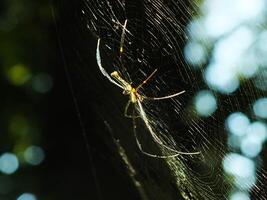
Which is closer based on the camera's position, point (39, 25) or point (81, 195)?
point (81, 195)

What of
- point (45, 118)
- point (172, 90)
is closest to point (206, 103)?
point (172, 90)

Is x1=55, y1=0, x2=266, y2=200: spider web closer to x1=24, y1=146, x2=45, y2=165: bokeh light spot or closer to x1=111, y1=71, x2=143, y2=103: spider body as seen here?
x1=111, y1=71, x2=143, y2=103: spider body

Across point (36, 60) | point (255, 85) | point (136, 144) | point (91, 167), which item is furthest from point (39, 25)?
point (255, 85)

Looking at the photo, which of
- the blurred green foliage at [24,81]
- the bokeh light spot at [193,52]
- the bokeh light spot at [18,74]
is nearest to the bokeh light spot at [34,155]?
the blurred green foliage at [24,81]

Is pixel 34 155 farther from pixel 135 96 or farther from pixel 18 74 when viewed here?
pixel 135 96

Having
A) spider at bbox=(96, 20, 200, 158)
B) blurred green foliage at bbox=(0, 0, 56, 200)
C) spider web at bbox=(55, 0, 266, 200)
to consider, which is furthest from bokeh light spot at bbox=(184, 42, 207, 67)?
blurred green foliage at bbox=(0, 0, 56, 200)

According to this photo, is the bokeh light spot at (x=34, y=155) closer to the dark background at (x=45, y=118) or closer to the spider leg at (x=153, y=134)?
the dark background at (x=45, y=118)

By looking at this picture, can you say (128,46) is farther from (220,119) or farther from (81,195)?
(81,195)
